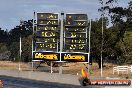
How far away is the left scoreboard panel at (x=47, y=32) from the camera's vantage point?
155 feet

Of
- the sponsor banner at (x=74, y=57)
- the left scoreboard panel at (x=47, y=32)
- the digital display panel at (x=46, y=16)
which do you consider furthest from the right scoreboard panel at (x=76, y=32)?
the digital display panel at (x=46, y=16)

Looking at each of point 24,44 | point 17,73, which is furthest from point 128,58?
point 24,44

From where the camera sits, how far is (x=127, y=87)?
3331 cm

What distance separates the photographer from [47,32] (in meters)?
47.2


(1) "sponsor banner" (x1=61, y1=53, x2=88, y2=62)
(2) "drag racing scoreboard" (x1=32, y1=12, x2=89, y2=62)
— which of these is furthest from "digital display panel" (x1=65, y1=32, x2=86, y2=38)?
(1) "sponsor banner" (x1=61, y1=53, x2=88, y2=62)

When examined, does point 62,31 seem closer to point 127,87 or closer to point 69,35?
point 69,35

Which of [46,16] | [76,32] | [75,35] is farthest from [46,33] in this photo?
[76,32]

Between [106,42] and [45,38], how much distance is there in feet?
72.3

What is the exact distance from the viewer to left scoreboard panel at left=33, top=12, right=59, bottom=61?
47.1 metres

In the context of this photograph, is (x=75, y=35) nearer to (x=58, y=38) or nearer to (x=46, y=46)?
(x=58, y=38)

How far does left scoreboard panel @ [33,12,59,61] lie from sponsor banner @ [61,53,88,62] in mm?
1212

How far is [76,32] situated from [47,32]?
3.21 meters

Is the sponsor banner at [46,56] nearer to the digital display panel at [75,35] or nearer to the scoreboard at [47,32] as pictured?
the scoreboard at [47,32]

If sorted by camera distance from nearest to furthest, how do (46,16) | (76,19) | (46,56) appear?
(76,19) < (46,16) < (46,56)
